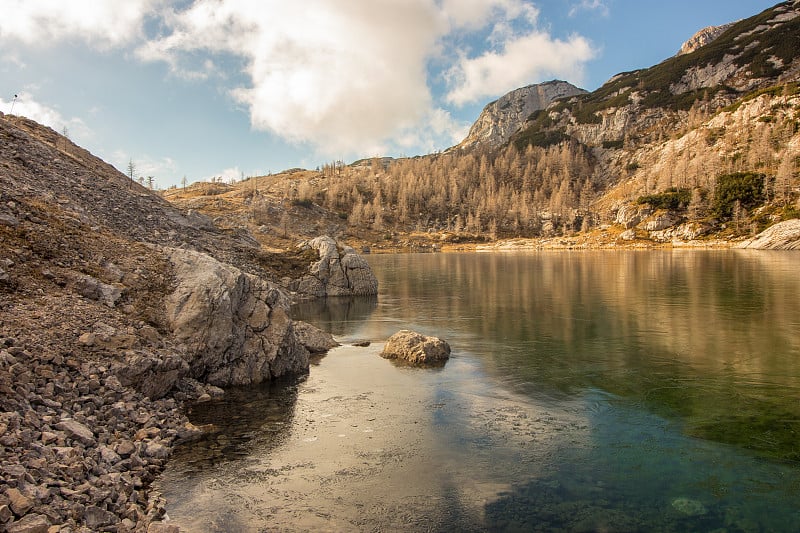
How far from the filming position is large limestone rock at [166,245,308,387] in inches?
1006

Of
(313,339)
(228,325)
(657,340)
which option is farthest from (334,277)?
(657,340)

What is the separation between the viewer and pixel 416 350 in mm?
32500

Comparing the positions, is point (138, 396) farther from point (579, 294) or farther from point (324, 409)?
point (579, 294)

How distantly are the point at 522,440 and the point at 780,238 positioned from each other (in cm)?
16619

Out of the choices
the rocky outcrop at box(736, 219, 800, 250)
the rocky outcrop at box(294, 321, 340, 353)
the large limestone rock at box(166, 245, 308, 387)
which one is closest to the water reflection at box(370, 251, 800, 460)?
the rocky outcrop at box(294, 321, 340, 353)

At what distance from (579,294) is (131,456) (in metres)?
57.7

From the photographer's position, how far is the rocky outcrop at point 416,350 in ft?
105

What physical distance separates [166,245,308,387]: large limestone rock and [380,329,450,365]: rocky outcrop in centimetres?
617

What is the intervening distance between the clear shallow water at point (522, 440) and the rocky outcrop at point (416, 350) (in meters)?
1.08

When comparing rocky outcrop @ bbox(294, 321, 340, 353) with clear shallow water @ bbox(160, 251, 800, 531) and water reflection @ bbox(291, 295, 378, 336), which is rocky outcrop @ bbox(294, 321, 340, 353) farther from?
water reflection @ bbox(291, 295, 378, 336)

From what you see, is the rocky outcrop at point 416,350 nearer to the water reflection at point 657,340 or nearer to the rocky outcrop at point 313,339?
the water reflection at point 657,340

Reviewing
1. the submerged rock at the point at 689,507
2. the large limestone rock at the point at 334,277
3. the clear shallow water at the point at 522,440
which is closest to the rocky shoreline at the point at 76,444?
the clear shallow water at the point at 522,440

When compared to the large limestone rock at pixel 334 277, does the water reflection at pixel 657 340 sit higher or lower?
lower

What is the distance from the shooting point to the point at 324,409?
76.3ft
